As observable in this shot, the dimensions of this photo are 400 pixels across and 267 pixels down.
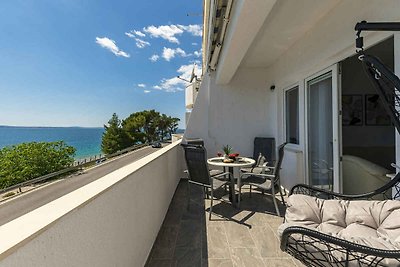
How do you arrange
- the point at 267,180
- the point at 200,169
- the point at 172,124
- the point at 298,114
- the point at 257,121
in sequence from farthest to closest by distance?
1. the point at 172,124
2. the point at 257,121
3. the point at 298,114
4. the point at 267,180
5. the point at 200,169

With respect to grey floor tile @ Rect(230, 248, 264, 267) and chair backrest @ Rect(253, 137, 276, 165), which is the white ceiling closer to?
chair backrest @ Rect(253, 137, 276, 165)

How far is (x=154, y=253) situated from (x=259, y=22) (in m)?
2.87

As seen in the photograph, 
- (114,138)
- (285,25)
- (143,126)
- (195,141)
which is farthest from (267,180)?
(143,126)

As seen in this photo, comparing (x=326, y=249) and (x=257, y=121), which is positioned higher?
(x=257, y=121)

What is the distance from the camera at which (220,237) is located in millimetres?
2846

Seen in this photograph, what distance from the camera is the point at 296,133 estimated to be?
15.4ft

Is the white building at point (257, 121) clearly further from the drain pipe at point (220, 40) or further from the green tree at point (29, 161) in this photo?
the green tree at point (29, 161)

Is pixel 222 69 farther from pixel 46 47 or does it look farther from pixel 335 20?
pixel 46 47

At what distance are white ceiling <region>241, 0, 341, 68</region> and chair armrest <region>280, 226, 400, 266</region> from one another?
8.84 feet

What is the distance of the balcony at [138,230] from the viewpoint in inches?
35.2

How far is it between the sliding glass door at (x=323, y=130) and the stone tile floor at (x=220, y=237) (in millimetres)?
946

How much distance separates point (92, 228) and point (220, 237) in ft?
6.37

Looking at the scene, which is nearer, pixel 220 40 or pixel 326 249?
pixel 326 249

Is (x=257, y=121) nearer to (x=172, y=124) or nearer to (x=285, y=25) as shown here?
(x=285, y=25)
